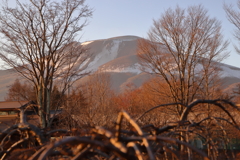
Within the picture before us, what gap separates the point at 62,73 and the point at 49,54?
5.54 ft

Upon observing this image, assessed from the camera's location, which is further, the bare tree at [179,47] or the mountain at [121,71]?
the mountain at [121,71]

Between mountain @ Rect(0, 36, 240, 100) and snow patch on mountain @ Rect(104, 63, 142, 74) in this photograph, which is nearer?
mountain @ Rect(0, 36, 240, 100)

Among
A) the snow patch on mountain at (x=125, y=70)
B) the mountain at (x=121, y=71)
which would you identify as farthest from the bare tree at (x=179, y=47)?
the snow patch on mountain at (x=125, y=70)

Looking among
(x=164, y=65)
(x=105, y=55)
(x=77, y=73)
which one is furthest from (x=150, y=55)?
(x=105, y=55)

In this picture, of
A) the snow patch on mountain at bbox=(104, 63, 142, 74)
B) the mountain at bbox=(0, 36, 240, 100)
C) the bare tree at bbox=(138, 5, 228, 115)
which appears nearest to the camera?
the bare tree at bbox=(138, 5, 228, 115)

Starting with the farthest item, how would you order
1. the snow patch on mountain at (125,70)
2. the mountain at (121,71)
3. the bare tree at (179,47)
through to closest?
the snow patch on mountain at (125,70)
the mountain at (121,71)
the bare tree at (179,47)

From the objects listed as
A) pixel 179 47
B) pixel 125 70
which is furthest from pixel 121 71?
pixel 179 47

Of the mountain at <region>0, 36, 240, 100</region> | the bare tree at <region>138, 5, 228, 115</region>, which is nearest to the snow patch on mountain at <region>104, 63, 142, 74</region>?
the mountain at <region>0, 36, 240, 100</region>

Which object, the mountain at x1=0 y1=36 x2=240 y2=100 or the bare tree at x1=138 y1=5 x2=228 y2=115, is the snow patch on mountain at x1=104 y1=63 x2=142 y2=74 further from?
the bare tree at x1=138 y1=5 x2=228 y2=115

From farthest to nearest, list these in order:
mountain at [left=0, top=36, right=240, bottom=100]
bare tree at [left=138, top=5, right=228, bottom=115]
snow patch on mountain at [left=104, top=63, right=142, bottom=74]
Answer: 1. snow patch on mountain at [left=104, top=63, right=142, bottom=74]
2. mountain at [left=0, top=36, right=240, bottom=100]
3. bare tree at [left=138, top=5, right=228, bottom=115]

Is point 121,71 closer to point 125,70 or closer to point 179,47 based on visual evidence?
point 125,70

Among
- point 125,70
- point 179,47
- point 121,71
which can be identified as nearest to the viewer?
point 179,47

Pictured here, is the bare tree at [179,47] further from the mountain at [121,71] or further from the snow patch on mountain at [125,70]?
the snow patch on mountain at [125,70]

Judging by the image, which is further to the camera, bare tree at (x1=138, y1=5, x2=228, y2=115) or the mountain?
the mountain
